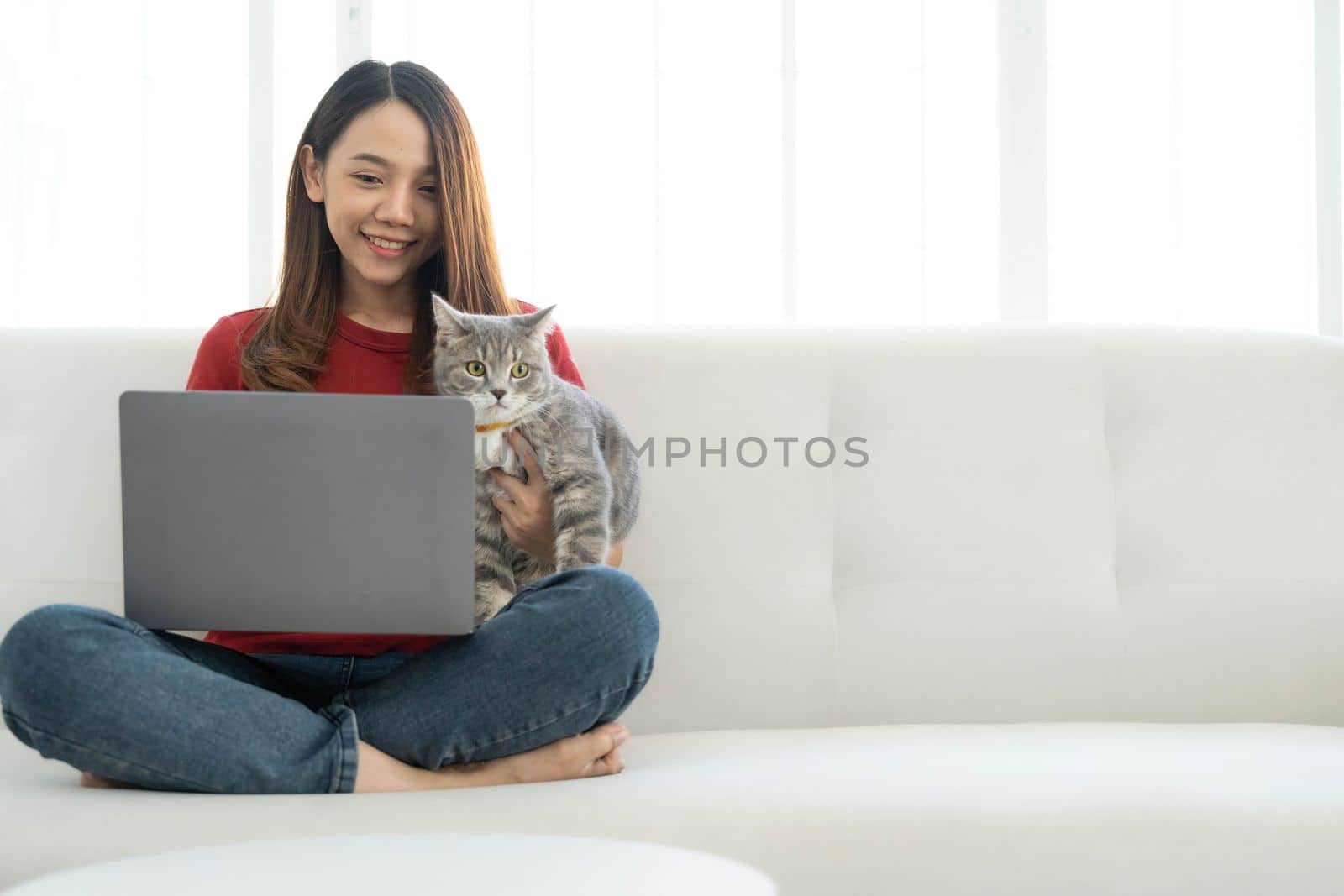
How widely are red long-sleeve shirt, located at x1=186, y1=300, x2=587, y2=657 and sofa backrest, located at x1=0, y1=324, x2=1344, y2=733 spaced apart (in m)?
0.08

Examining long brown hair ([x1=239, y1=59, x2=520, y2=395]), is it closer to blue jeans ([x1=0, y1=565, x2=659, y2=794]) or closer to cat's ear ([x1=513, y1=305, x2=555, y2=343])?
cat's ear ([x1=513, y1=305, x2=555, y2=343])

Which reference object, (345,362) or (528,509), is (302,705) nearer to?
(528,509)

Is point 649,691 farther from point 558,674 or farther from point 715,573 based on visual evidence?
point 558,674

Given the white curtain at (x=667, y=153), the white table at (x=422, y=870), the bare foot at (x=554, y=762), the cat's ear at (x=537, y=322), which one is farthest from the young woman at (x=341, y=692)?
the white curtain at (x=667, y=153)

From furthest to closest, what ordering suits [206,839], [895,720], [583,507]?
[895,720] → [583,507] → [206,839]

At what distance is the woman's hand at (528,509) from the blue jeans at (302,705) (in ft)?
0.77

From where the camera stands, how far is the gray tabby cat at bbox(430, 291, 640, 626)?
1.50 meters

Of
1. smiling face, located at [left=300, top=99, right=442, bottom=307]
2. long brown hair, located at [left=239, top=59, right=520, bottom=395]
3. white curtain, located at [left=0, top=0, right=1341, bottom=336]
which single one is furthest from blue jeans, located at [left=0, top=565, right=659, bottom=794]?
white curtain, located at [left=0, top=0, right=1341, bottom=336]

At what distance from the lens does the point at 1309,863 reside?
3.52 feet

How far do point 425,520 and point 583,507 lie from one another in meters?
0.38

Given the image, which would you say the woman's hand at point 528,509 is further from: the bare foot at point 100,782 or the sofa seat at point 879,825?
the bare foot at point 100,782

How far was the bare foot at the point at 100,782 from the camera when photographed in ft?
3.80

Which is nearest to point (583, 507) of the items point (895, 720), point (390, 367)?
point (390, 367)

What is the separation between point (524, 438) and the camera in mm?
1582
